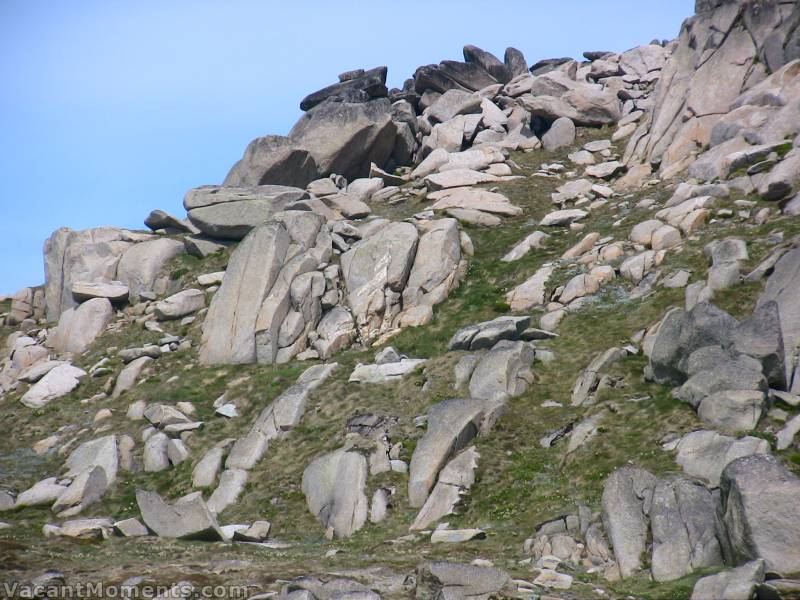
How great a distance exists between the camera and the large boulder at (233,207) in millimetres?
68375

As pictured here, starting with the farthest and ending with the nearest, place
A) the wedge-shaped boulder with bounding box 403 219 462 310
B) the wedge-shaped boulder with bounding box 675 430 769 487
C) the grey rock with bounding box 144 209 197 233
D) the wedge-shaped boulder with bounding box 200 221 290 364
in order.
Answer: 1. the grey rock with bounding box 144 209 197 233
2. the wedge-shaped boulder with bounding box 200 221 290 364
3. the wedge-shaped boulder with bounding box 403 219 462 310
4. the wedge-shaped boulder with bounding box 675 430 769 487

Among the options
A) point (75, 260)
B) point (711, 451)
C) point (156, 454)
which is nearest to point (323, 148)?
point (75, 260)

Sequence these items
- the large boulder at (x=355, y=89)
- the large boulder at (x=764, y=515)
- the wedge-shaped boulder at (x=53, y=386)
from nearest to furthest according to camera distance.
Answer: the large boulder at (x=764, y=515)
the wedge-shaped boulder at (x=53, y=386)
the large boulder at (x=355, y=89)

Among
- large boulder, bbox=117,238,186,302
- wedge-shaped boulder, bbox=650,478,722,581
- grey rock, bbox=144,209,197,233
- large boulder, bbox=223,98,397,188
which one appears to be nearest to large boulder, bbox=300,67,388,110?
large boulder, bbox=223,98,397,188

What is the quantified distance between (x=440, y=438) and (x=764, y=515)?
646 inches

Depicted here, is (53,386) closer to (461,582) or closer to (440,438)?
(440,438)

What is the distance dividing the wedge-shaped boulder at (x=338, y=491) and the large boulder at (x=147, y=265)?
34.7m

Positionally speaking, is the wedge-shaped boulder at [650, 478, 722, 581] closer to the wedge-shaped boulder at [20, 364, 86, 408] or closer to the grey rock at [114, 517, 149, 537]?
the grey rock at [114, 517, 149, 537]

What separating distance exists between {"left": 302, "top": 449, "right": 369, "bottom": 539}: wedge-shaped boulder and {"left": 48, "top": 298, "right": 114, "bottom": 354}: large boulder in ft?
107

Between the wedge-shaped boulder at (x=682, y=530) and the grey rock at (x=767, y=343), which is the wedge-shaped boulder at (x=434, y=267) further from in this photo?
the wedge-shaped boulder at (x=682, y=530)

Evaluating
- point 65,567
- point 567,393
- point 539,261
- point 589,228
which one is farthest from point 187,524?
point 589,228

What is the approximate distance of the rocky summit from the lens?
2528cm

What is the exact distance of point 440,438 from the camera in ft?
116

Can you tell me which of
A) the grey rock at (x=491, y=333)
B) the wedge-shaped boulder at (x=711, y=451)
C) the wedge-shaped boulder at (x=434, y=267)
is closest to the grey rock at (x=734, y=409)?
the wedge-shaped boulder at (x=711, y=451)
